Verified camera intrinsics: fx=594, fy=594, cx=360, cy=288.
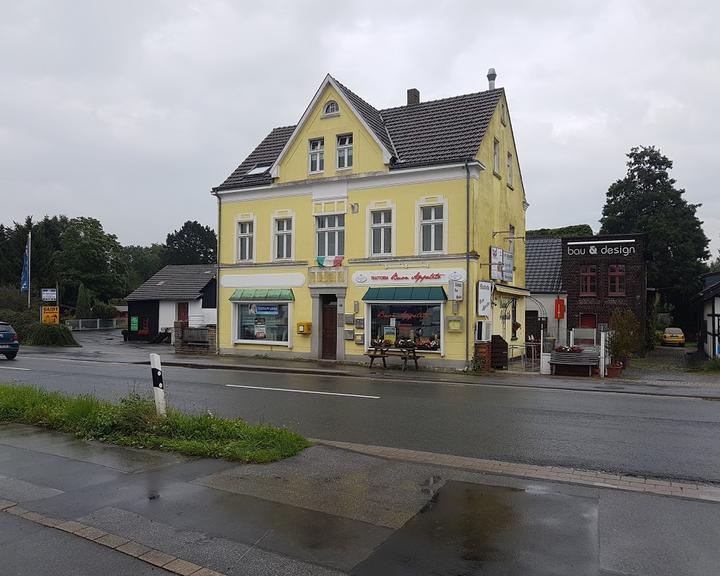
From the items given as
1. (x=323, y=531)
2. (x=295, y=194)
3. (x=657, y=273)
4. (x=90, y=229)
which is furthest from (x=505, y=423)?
(x=90, y=229)

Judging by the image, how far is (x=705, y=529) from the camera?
502 centimetres

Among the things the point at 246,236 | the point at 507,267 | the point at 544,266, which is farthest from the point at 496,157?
the point at 544,266

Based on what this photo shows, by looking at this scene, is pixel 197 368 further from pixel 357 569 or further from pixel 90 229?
pixel 90 229

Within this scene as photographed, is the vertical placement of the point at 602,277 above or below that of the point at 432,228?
below

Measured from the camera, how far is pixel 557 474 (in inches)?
267

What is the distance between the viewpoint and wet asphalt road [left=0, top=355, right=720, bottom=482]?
26.2 ft

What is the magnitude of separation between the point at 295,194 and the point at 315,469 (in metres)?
18.9

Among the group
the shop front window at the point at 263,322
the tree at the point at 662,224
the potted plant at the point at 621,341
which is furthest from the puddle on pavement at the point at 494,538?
the tree at the point at 662,224

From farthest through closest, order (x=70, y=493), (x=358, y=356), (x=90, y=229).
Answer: (x=90, y=229), (x=358, y=356), (x=70, y=493)

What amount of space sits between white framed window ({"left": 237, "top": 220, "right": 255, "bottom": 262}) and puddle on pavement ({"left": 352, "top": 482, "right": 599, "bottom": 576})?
2106cm

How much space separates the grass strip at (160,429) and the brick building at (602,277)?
1238 inches

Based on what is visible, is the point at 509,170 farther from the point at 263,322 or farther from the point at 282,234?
the point at 263,322

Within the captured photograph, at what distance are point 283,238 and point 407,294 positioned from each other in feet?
21.7

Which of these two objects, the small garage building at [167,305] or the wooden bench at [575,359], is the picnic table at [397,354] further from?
the small garage building at [167,305]
